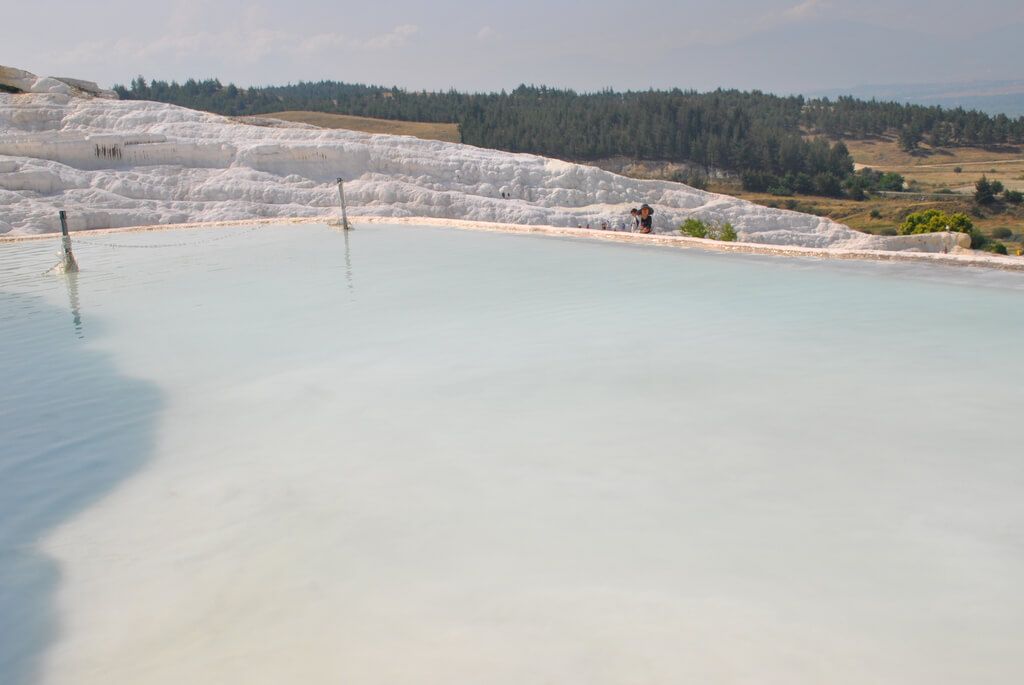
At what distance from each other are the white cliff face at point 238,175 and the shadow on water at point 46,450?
8.17 meters

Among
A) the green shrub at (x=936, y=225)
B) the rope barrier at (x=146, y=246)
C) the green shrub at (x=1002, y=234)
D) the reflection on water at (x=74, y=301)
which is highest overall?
the rope barrier at (x=146, y=246)

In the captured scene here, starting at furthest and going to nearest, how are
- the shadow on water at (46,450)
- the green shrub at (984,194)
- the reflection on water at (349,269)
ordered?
the green shrub at (984,194) → the reflection on water at (349,269) → the shadow on water at (46,450)

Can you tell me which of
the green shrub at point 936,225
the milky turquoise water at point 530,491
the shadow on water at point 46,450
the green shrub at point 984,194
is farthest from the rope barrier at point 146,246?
the green shrub at point 984,194

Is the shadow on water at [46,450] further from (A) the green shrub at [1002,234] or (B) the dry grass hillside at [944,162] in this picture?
(B) the dry grass hillside at [944,162]

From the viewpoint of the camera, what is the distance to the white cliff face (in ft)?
→ 45.3

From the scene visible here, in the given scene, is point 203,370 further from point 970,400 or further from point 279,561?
point 970,400

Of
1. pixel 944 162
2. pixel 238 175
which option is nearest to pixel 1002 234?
pixel 238 175

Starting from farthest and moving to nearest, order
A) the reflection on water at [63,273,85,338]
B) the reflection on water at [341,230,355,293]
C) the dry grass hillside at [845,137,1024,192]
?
the dry grass hillside at [845,137,1024,192] < the reflection on water at [341,230,355,293] < the reflection on water at [63,273,85,338]

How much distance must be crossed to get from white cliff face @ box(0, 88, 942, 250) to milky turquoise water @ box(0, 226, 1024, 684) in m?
7.96

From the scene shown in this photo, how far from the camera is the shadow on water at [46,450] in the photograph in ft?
8.74

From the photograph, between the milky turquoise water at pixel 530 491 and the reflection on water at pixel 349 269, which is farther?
the reflection on water at pixel 349 269

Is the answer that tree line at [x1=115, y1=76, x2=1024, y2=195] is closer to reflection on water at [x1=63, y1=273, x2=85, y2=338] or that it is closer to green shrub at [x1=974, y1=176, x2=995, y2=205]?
green shrub at [x1=974, y1=176, x2=995, y2=205]

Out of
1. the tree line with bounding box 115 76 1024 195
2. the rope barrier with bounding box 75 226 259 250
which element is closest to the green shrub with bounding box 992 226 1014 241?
the tree line with bounding box 115 76 1024 195

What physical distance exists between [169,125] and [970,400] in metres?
15.3
